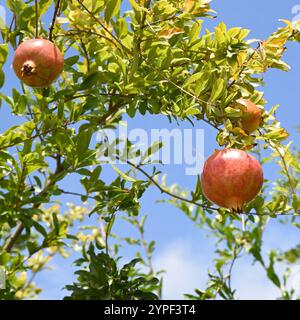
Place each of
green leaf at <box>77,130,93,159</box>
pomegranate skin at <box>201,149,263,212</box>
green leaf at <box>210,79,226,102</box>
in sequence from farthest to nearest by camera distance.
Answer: green leaf at <box>77,130,93,159</box>
green leaf at <box>210,79,226,102</box>
pomegranate skin at <box>201,149,263,212</box>

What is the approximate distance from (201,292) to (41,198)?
1.30 metres

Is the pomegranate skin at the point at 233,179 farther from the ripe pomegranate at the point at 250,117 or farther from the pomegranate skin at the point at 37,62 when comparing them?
the pomegranate skin at the point at 37,62

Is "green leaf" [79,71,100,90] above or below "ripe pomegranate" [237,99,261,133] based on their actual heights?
above

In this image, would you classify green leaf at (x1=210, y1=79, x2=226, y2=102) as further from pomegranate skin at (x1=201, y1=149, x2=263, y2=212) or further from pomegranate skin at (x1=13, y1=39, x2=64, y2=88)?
pomegranate skin at (x1=13, y1=39, x2=64, y2=88)

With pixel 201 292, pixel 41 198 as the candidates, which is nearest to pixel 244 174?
pixel 41 198

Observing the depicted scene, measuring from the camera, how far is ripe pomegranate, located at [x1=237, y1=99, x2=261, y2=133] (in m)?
2.02

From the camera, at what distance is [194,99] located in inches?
82.8

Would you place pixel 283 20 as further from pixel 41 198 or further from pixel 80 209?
pixel 80 209

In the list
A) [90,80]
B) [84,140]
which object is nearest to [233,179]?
[84,140]

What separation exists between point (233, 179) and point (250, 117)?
0.41 metres

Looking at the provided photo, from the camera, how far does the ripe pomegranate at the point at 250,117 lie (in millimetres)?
2016

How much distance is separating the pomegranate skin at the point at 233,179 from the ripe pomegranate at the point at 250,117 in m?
0.29

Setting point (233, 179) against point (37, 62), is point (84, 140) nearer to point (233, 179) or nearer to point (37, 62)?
point (37, 62)

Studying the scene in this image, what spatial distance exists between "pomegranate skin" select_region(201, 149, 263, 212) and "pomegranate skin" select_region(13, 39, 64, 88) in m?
0.76
